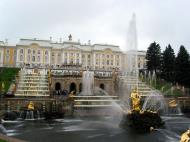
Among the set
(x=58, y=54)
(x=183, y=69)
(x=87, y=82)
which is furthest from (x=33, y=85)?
(x=58, y=54)

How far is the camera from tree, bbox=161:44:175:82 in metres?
62.0

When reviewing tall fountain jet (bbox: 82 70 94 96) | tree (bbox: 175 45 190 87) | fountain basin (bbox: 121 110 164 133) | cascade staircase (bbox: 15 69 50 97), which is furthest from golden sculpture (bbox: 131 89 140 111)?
tree (bbox: 175 45 190 87)

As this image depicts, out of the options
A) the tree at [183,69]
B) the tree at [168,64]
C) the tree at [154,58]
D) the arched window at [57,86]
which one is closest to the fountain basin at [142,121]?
the arched window at [57,86]

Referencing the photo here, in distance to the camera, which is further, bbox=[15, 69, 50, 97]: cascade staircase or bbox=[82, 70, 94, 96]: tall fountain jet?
bbox=[82, 70, 94, 96]: tall fountain jet

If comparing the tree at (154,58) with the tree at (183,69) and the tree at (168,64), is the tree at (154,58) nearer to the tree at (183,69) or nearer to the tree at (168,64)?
the tree at (168,64)

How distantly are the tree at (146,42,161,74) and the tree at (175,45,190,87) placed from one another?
30.1 feet

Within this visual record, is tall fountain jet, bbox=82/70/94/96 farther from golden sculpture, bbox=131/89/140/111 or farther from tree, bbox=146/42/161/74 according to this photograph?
golden sculpture, bbox=131/89/140/111

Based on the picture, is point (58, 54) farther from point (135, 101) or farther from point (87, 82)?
point (135, 101)

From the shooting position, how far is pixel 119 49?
108500 millimetres

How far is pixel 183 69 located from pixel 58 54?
178 feet

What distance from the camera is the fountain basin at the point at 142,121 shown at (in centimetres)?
2330

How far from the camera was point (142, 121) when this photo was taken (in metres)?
23.3

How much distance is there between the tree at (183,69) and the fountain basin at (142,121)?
32888 mm

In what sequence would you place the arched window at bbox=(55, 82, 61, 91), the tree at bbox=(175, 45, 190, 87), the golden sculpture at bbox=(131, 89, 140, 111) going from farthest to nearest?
the arched window at bbox=(55, 82, 61, 91) < the tree at bbox=(175, 45, 190, 87) < the golden sculpture at bbox=(131, 89, 140, 111)
